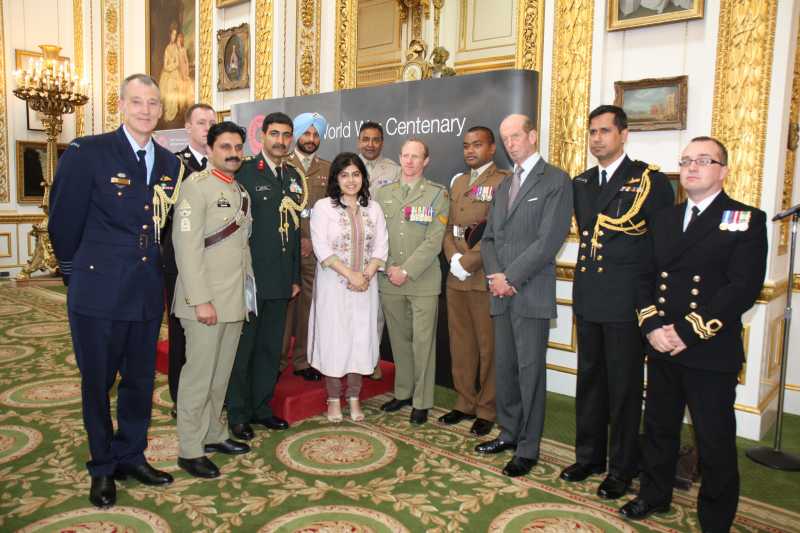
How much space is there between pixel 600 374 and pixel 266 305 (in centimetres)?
192

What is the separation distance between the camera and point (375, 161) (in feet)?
14.9

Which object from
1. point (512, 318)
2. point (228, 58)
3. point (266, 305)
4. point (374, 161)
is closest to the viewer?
point (512, 318)

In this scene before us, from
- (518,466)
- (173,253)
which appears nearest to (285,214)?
(173,253)

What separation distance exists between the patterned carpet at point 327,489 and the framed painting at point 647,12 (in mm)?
2829

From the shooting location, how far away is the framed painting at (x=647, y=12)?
391 centimetres

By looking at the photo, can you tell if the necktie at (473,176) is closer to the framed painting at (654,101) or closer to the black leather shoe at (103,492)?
the framed painting at (654,101)

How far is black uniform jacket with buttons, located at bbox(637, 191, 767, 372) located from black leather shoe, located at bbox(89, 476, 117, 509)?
2523mm

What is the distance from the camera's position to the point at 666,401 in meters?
2.62

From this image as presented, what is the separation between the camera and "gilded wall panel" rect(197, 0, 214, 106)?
720 centimetres

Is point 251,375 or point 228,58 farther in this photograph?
point 228,58

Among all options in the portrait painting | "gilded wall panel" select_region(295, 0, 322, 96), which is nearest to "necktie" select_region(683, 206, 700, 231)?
"gilded wall panel" select_region(295, 0, 322, 96)

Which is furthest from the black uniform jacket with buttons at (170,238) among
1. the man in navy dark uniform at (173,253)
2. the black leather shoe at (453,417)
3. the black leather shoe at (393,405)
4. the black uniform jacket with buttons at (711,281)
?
the black uniform jacket with buttons at (711,281)

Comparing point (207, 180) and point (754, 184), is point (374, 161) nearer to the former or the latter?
point (207, 180)

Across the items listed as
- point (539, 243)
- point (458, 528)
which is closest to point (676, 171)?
point (539, 243)
